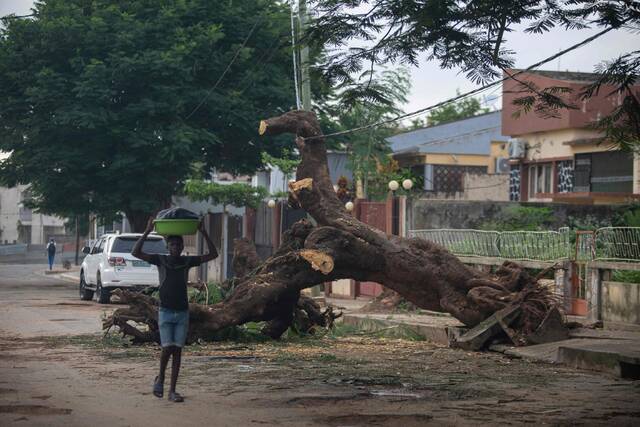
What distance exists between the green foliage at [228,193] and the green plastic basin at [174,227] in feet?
71.0

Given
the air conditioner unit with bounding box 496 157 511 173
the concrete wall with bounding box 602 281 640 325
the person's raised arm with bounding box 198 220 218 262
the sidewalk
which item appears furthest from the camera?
the air conditioner unit with bounding box 496 157 511 173

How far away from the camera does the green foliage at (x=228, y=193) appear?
31859mm

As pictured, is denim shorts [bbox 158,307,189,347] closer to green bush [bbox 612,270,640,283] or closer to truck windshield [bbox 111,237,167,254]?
green bush [bbox 612,270,640,283]

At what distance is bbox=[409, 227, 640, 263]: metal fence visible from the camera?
15.9 meters

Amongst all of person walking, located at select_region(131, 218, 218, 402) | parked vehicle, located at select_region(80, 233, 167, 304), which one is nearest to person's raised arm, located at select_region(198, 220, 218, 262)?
person walking, located at select_region(131, 218, 218, 402)

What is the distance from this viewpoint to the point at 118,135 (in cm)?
3256

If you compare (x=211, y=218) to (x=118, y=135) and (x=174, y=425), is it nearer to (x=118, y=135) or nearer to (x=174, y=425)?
(x=118, y=135)

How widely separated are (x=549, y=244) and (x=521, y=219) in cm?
598

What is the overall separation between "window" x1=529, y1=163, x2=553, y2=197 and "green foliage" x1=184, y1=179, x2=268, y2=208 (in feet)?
31.2

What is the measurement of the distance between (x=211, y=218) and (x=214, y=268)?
89.0 inches

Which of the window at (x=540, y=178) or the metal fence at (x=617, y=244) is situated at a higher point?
the window at (x=540, y=178)

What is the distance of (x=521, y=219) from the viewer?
2391 cm

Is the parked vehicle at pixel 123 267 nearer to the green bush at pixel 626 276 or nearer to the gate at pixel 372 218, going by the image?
the gate at pixel 372 218

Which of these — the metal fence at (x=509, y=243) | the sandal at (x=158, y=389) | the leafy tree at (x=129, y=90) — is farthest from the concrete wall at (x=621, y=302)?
the leafy tree at (x=129, y=90)
